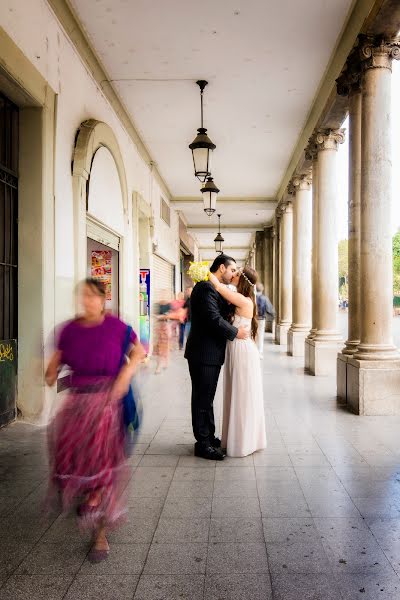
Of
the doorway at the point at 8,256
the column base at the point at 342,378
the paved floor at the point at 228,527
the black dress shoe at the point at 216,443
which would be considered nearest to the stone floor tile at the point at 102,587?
the paved floor at the point at 228,527

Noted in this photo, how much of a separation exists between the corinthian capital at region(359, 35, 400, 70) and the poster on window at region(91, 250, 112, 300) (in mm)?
5602

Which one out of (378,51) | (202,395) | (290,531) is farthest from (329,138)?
(290,531)

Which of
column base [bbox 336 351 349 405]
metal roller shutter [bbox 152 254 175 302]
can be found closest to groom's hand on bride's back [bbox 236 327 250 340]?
column base [bbox 336 351 349 405]

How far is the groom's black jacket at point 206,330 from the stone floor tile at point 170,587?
7.44 ft

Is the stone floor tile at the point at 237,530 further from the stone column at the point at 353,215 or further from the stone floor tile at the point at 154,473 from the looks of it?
the stone column at the point at 353,215

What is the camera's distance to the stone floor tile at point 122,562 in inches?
111

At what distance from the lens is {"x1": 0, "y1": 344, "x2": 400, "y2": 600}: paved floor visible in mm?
2693

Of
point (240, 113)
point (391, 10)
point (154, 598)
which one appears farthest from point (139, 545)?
point (240, 113)

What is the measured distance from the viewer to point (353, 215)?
24.9 ft

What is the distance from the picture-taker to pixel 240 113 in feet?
35.2

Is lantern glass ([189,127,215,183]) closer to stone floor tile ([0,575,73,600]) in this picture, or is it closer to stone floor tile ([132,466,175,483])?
stone floor tile ([132,466,175,483])

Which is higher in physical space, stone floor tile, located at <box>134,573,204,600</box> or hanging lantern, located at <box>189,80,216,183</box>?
hanging lantern, located at <box>189,80,216,183</box>

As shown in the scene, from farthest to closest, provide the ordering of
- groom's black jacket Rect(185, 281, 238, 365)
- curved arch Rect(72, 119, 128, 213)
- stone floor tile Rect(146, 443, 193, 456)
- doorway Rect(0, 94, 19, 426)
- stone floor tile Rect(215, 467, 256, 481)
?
curved arch Rect(72, 119, 128, 213) → doorway Rect(0, 94, 19, 426) → stone floor tile Rect(146, 443, 193, 456) → groom's black jacket Rect(185, 281, 238, 365) → stone floor tile Rect(215, 467, 256, 481)

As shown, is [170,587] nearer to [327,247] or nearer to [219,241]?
[327,247]
